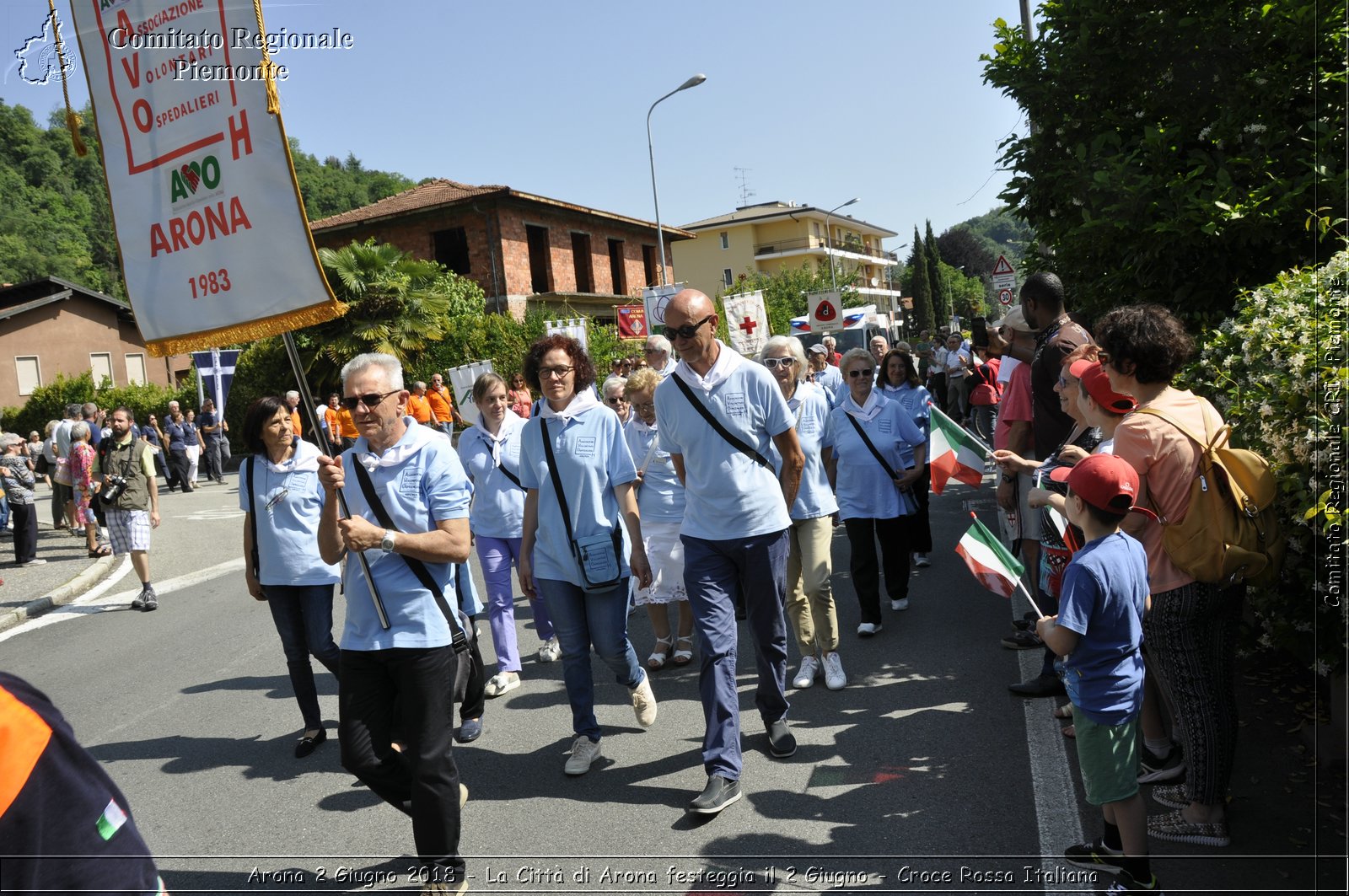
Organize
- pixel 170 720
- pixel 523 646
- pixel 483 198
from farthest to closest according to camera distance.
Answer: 1. pixel 483 198
2. pixel 523 646
3. pixel 170 720

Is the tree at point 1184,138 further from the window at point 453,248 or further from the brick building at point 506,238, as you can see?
the window at point 453,248

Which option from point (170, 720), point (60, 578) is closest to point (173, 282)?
point (170, 720)

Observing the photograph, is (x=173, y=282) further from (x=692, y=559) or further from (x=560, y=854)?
(x=560, y=854)

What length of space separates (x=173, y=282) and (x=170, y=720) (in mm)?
3603

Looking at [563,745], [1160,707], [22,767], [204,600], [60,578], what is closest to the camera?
[22,767]

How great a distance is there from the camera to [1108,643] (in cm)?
314

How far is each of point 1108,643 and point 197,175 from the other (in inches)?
141

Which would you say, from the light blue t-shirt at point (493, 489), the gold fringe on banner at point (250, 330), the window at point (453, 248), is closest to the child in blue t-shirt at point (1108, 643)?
the gold fringe on banner at point (250, 330)

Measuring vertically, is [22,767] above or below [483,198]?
below

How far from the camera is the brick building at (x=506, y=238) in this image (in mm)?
33219

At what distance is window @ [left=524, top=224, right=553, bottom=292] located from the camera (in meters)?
36.1

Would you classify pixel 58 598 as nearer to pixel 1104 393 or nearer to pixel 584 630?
pixel 584 630

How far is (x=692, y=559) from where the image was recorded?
4438 millimetres

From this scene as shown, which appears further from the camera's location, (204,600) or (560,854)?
(204,600)
